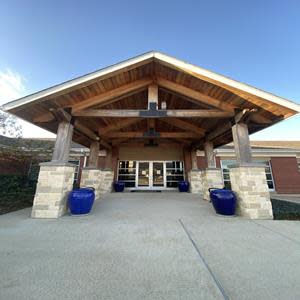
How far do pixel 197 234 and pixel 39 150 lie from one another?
920 cm

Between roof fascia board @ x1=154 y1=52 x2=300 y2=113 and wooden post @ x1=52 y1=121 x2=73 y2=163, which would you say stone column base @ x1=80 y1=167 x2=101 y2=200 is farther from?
roof fascia board @ x1=154 y1=52 x2=300 y2=113

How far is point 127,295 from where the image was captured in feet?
4.54

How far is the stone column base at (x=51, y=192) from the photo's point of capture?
4.06m

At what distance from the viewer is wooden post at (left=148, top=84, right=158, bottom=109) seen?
4758 millimetres

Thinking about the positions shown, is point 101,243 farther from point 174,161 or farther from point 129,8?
point 129,8

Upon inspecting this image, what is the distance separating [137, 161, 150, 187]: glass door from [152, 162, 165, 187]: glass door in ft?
1.45

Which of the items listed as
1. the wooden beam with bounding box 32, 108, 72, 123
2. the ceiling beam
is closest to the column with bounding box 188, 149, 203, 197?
the ceiling beam

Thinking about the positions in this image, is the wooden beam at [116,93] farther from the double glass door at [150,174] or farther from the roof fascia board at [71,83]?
the double glass door at [150,174]

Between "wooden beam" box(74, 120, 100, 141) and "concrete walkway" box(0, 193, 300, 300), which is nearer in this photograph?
"concrete walkway" box(0, 193, 300, 300)

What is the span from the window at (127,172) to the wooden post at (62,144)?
259 inches

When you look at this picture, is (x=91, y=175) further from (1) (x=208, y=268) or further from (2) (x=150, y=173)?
(1) (x=208, y=268)

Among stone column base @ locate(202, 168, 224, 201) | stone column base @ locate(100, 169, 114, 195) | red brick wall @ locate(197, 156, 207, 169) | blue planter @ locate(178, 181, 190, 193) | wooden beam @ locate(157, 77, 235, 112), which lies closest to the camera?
wooden beam @ locate(157, 77, 235, 112)

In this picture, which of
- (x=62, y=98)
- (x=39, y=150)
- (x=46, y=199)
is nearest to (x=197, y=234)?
(x=46, y=199)

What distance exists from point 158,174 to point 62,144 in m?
7.57
